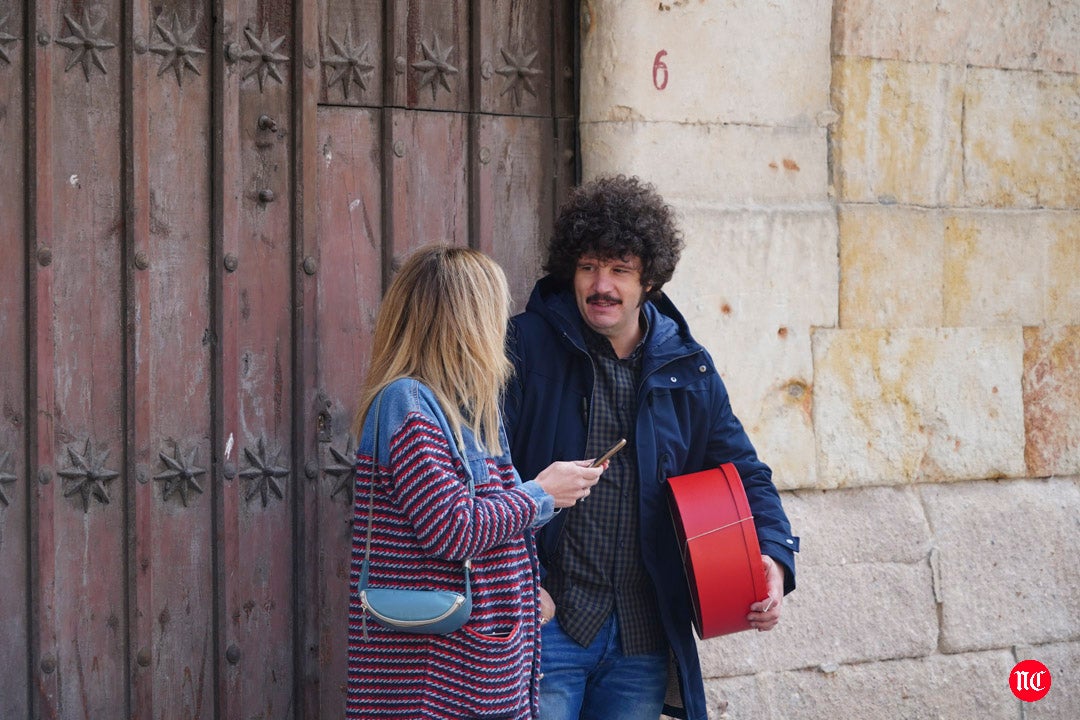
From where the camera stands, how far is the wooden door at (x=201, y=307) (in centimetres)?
296

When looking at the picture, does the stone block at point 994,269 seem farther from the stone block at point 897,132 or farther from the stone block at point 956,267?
the stone block at point 897,132

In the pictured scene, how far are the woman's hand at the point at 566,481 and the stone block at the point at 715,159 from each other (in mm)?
1167

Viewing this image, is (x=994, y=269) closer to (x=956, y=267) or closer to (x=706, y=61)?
(x=956, y=267)

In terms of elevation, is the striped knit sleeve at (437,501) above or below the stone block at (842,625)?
above

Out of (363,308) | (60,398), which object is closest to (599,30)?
(363,308)

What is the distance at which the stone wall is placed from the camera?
11.7 feet

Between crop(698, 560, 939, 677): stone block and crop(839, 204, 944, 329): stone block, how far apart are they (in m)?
0.72

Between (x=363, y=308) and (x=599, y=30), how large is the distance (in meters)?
0.98

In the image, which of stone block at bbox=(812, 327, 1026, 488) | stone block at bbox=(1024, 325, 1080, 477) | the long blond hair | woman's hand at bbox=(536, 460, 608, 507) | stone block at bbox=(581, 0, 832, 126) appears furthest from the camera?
stone block at bbox=(1024, 325, 1080, 477)

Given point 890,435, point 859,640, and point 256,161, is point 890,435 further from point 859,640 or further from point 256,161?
point 256,161

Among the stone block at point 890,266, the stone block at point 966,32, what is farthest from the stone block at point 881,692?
the stone block at point 966,32

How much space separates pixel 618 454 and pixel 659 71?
3.89 ft

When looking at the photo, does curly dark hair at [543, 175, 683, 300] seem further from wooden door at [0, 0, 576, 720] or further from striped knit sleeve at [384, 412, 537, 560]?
striped knit sleeve at [384, 412, 537, 560]
